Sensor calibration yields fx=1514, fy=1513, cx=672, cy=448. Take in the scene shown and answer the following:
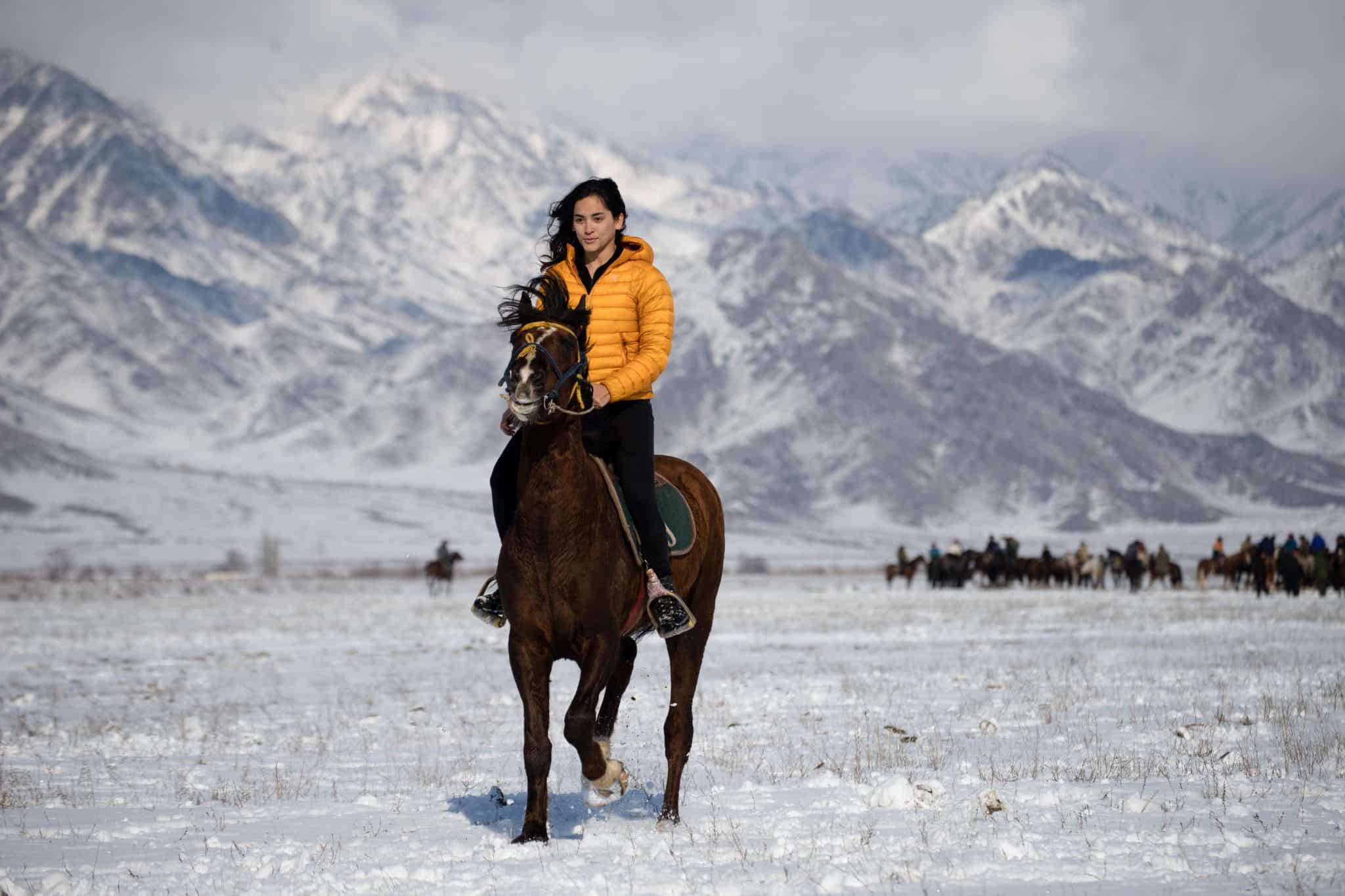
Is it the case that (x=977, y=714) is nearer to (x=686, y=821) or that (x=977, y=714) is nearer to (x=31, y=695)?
(x=686, y=821)

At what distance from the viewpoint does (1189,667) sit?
19.9 m

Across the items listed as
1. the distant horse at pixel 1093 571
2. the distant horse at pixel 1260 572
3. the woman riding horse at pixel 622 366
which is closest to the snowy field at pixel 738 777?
the woman riding horse at pixel 622 366

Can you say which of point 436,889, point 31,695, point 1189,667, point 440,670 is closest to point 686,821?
point 436,889

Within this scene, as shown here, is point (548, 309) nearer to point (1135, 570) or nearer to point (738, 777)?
point (738, 777)

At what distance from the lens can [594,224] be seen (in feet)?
31.0

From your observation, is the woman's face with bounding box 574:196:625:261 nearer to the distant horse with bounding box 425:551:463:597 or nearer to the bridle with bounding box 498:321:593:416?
the bridle with bounding box 498:321:593:416

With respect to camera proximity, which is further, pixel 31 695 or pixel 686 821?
pixel 31 695

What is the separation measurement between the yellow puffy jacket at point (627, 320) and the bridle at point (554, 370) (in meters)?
0.43

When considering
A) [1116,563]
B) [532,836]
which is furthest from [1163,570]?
[532,836]

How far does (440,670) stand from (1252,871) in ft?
60.8

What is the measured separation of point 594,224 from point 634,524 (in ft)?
6.19

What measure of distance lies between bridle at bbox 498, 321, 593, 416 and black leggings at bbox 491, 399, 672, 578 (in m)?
0.56

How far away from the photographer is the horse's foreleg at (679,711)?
30.2ft

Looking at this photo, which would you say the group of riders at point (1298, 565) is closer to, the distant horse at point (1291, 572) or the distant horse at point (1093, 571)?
the distant horse at point (1291, 572)
